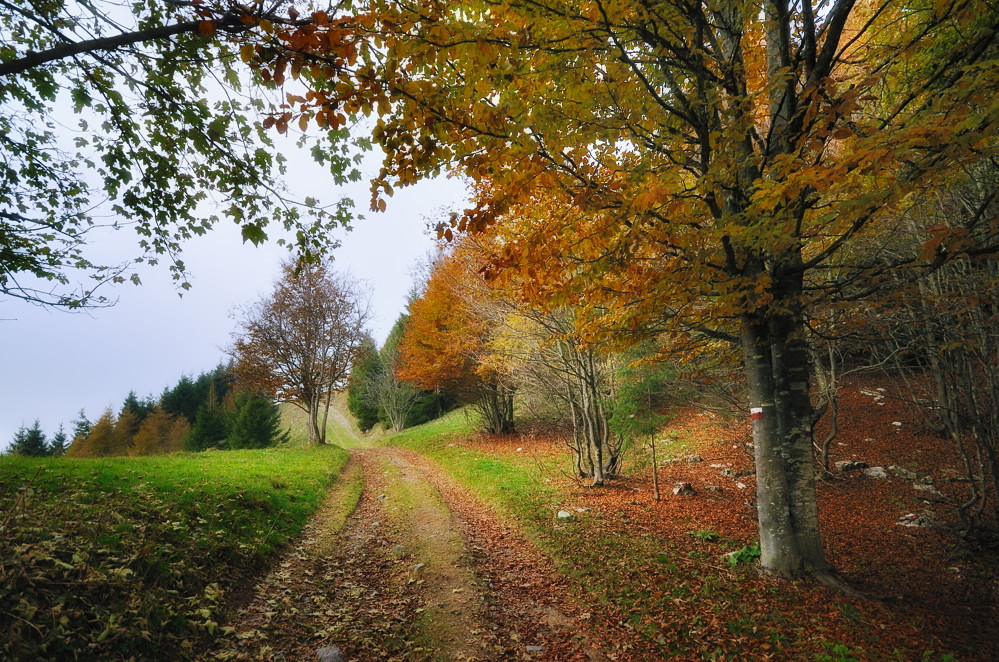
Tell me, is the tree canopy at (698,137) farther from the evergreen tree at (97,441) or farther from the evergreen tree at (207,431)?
the evergreen tree at (97,441)

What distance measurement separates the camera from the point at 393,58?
12.0ft

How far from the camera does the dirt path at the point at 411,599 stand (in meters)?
4.04

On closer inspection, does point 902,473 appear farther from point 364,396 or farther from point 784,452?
point 364,396

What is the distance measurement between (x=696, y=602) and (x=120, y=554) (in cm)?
604

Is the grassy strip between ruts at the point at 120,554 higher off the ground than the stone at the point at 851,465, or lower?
higher

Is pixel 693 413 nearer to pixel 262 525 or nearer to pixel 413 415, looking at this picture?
pixel 262 525

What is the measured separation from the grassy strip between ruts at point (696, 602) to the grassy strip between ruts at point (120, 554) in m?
4.05

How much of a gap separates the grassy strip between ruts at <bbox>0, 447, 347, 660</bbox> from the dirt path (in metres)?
0.41

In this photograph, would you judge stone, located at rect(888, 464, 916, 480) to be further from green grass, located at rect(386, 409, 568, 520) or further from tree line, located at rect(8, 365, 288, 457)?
tree line, located at rect(8, 365, 288, 457)

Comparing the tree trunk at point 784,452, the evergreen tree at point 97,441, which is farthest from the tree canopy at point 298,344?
the evergreen tree at point 97,441

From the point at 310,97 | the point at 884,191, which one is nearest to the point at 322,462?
the point at 310,97

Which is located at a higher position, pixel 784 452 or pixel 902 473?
pixel 784 452

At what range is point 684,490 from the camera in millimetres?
8992

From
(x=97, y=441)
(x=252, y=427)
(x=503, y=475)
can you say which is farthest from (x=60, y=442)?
(x=503, y=475)
